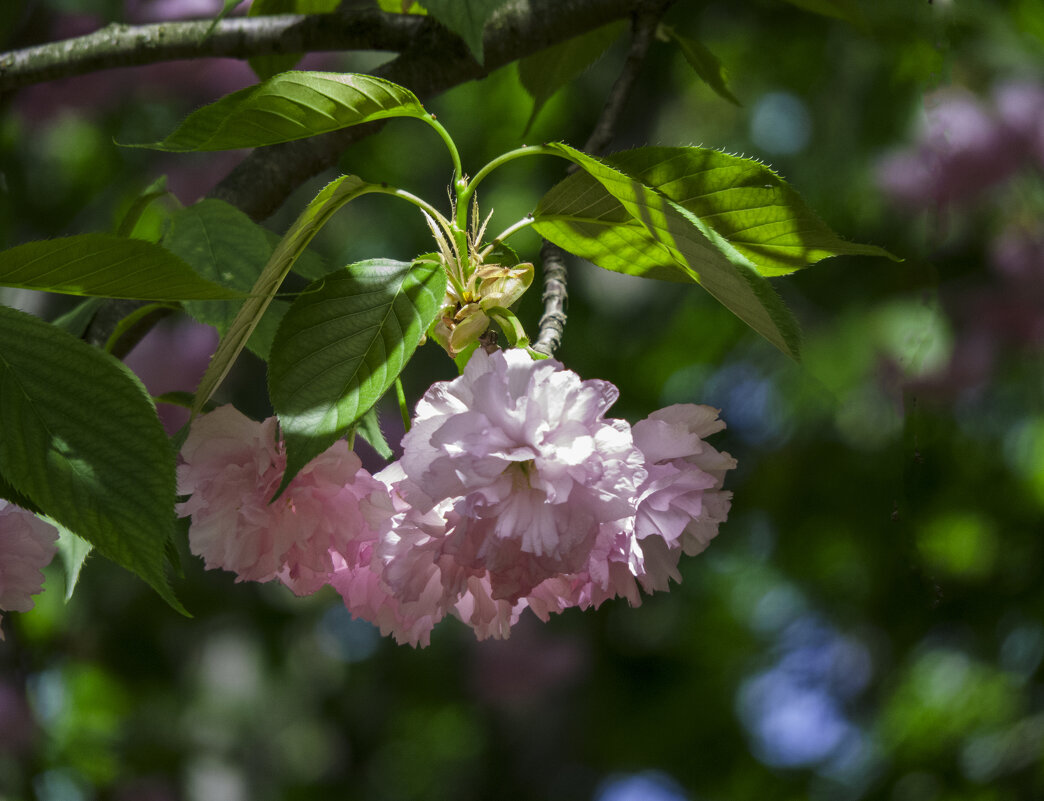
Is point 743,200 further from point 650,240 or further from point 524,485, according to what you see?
point 524,485

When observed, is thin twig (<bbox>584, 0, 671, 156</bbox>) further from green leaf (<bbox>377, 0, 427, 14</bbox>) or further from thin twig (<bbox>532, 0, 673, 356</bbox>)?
green leaf (<bbox>377, 0, 427, 14</bbox>)

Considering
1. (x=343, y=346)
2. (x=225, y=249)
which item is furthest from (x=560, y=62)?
(x=343, y=346)

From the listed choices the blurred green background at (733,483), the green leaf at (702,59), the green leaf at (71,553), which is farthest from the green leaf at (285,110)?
the blurred green background at (733,483)

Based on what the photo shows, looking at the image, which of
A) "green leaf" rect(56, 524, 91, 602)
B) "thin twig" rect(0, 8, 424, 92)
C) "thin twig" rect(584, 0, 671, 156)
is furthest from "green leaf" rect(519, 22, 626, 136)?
"green leaf" rect(56, 524, 91, 602)

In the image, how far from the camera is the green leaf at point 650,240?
15.5 inches

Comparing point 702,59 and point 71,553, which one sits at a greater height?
point 702,59

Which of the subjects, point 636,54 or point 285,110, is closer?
point 285,110

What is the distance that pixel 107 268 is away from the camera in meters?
0.42

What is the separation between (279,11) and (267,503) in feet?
1.87

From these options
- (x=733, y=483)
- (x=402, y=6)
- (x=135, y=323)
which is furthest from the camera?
(x=733, y=483)

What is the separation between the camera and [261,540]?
498 millimetres

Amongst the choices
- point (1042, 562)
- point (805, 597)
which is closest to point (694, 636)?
point (805, 597)

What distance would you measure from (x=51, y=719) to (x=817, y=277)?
71.0 inches

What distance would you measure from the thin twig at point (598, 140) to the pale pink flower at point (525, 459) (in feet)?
0.30
